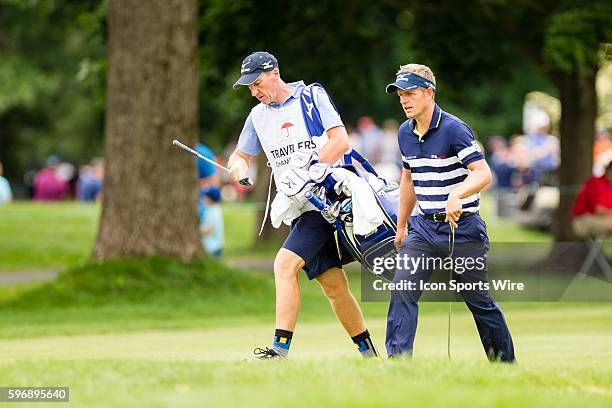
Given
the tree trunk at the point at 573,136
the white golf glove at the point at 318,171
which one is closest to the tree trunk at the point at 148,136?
the tree trunk at the point at 573,136

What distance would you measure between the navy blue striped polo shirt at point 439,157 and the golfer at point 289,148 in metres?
0.68

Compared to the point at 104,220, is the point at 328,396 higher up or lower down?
lower down

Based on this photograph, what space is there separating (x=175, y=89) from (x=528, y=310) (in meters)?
5.13

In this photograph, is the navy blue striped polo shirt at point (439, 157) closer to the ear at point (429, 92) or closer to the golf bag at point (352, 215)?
the ear at point (429, 92)

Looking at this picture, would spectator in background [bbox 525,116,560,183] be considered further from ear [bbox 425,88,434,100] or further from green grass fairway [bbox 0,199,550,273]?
ear [bbox 425,88,434,100]

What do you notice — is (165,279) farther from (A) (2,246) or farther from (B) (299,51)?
(A) (2,246)

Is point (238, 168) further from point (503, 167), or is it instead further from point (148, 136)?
point (503, 167)

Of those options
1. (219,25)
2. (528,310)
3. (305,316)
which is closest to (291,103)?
(305,316)

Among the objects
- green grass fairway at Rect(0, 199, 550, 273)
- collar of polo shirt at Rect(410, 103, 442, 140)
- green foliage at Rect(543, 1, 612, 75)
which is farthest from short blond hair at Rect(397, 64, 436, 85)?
green grass fairway at Rect(0, 199, 550, 273)

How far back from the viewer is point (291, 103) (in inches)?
377

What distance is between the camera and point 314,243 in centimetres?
962

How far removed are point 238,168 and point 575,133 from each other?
1311 centimetres

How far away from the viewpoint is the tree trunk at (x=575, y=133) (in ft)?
71.5

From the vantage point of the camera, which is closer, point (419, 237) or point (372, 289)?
point (419, 237)
